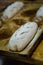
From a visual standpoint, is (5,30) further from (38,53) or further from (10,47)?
(38,53)

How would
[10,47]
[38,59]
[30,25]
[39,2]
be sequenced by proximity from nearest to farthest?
1. [38,59]
2. [10,47]
3. [30,25]
4. [39,2]

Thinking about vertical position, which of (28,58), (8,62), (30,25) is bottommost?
(8,62)

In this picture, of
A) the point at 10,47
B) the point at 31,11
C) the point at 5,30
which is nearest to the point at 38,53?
the point at 10,47

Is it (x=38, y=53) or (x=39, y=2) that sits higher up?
(x=39, y=2)

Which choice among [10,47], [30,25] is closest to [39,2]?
[30,25]

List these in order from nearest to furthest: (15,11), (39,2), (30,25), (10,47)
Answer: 1. (10,47)
2. (30,25)
3. (15,11)
4. (39,2)

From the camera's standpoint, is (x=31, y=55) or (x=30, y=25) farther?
(x=30, y=25)

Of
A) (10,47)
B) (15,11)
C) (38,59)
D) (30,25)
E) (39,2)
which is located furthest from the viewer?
(39,2)

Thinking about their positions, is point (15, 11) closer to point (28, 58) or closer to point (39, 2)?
point (39, 2)

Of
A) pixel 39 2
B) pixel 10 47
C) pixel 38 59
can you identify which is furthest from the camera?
pixel 39 2
